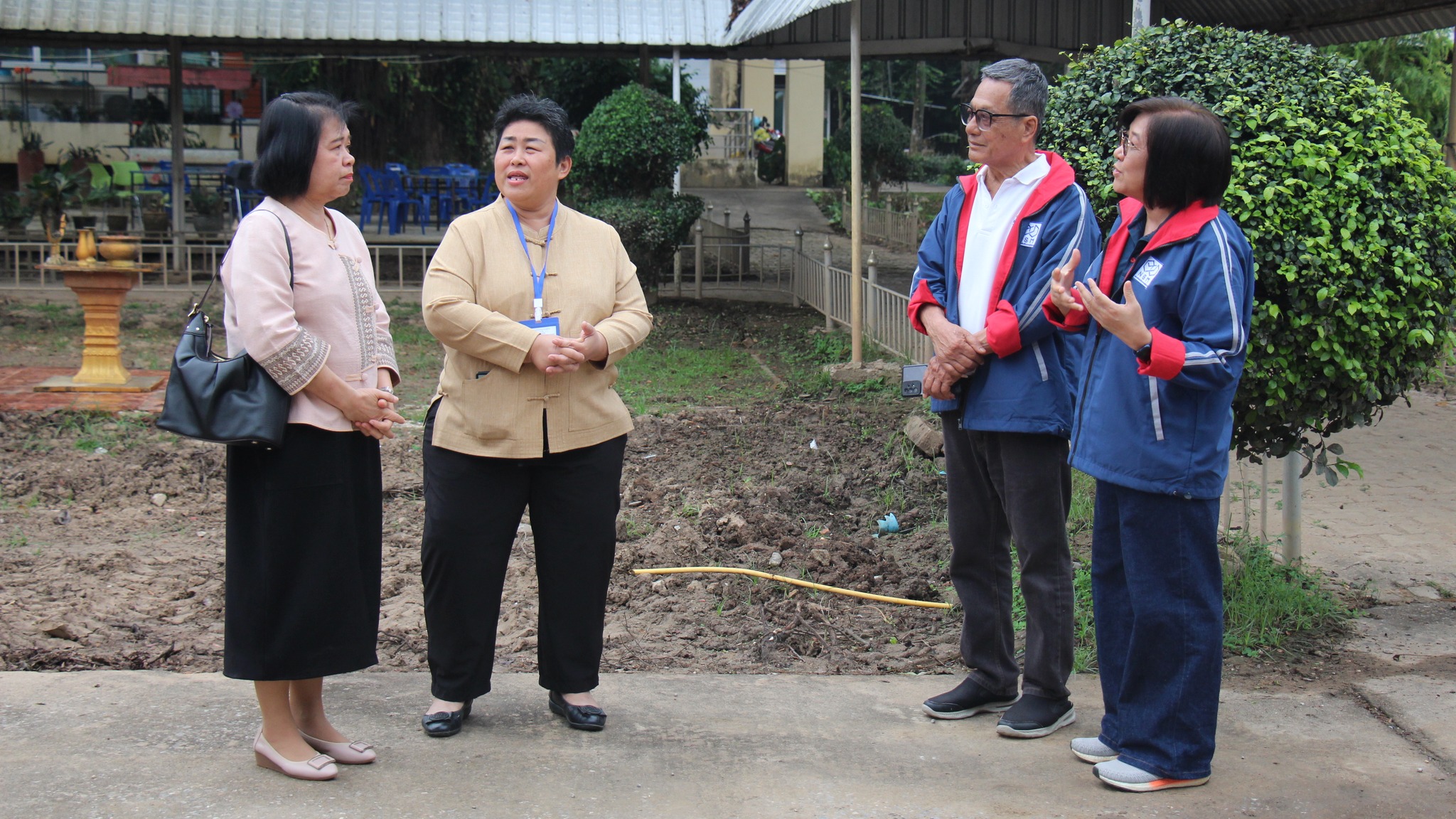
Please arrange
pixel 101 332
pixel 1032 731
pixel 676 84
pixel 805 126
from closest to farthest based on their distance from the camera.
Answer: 1. pixel 1032 731
2. pixel 101 332
3. pixel 676 84
4. pixel 805 126

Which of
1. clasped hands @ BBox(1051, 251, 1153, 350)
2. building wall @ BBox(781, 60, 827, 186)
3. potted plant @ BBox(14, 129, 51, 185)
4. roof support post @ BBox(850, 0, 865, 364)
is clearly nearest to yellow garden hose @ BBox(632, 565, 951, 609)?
clasped hands @ BBox(1051, 251, 1153, 350)

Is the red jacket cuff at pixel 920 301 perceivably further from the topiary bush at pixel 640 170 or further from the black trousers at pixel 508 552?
the topiary bush at pixel 640 170

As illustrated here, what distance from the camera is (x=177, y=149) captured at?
14547 millimetres

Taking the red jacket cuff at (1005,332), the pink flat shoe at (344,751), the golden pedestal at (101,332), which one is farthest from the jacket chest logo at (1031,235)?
the golden pedestal at (101,332)

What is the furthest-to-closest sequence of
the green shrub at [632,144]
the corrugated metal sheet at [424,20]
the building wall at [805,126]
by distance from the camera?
the building wall at [805,126]
the corrugated metal sheet at [424,20]
the green shrub at [632,144]

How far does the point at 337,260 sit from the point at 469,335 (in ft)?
1.23

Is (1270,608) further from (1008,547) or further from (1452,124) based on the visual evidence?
(1452,124)

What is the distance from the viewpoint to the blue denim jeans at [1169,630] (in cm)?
297

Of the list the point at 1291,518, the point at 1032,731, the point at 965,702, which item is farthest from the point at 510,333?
the point at 1291,518

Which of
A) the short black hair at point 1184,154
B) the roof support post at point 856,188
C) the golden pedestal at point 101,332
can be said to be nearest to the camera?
the short black hair at point 1184,154

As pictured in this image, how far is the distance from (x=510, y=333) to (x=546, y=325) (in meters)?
0.15

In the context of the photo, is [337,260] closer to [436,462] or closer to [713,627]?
[436,462]

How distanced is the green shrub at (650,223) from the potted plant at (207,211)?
19.5 ft

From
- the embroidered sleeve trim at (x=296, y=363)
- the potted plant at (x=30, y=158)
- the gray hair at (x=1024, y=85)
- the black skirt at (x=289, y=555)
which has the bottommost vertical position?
the black skirt at (x=289, y=555)
